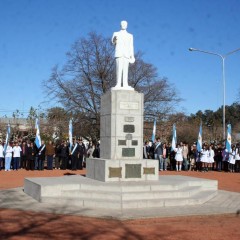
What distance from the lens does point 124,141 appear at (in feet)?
44.9

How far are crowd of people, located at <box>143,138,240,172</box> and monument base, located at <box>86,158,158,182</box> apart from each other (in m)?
11.3

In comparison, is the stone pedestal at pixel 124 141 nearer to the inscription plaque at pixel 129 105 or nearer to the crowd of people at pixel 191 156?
the inscription plaque at pixel 129 105

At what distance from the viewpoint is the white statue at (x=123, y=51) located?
14.2 metres

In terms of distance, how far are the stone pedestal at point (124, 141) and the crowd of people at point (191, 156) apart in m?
11.1

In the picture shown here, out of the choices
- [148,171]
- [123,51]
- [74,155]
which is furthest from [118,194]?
[74,155]

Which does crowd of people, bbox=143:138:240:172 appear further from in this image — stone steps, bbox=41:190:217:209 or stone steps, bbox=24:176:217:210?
stone steps, bbox=41:190:217:209

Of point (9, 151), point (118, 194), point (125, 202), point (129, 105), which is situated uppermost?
point (129, 105)

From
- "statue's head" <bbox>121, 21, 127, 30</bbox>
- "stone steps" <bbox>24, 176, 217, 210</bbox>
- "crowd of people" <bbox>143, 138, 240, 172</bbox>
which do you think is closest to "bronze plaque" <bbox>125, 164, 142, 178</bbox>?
"stone steps" <bbox>24, 176, 217, 210</bbox>

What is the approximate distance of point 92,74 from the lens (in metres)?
32.0

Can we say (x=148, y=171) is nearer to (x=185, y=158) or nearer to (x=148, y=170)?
(x=148, y=170)

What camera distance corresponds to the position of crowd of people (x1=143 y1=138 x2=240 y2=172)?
2539cm

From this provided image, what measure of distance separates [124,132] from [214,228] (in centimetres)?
569

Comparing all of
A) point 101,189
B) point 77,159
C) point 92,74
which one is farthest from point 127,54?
point 92,74

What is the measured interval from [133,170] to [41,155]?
13.2m
